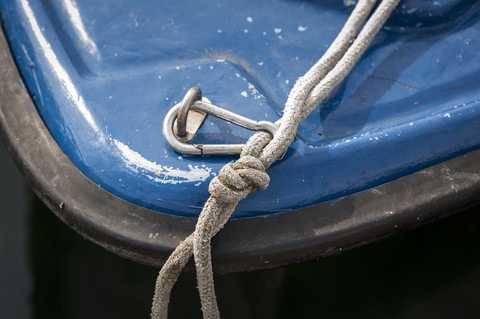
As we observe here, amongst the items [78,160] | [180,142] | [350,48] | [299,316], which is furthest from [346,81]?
[299,316]

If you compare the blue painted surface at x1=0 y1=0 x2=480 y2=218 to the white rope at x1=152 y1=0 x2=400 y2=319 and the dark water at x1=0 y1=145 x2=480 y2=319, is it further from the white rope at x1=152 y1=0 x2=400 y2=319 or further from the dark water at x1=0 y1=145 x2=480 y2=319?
the dark water at x1=0 y1=145 x2=480 y2=319

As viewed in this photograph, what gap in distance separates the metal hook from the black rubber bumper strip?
0.12 m

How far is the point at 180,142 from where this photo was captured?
2.68 feet

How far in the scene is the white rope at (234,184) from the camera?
74 cm

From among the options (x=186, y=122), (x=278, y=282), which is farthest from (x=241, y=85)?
(x=278, y=282)

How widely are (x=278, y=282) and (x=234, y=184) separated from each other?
62 centimetres

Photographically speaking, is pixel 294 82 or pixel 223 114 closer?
pixel 223 114

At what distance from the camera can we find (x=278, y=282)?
1278 mm

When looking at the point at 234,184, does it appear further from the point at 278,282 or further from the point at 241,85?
the point at 278,282

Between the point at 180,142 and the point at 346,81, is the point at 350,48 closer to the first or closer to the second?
the point at 346,81

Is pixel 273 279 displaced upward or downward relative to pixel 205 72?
downward

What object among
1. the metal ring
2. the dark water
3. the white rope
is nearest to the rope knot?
the white rope

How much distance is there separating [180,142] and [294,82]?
26cm

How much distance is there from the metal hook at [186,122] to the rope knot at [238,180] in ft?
0.16
